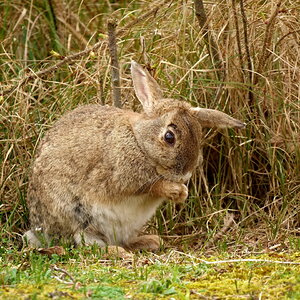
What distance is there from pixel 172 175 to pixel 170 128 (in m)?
0.32

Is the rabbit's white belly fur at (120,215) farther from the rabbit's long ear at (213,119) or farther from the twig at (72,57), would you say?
the twig at (72,57)

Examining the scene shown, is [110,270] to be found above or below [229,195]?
above

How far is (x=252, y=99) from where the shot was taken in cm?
632

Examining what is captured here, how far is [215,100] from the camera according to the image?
6.25 meters

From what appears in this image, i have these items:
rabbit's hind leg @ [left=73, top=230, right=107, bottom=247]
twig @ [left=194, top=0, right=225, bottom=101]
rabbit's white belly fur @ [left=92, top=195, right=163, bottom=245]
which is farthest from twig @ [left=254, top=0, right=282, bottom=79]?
rabbit's hind leg @ [left=73, top=230, right=107, bottom=247]

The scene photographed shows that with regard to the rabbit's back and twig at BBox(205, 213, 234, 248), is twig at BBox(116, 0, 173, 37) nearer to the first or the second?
the rabbit's back

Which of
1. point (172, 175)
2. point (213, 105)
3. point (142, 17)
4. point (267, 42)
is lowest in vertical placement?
point (172, 175)

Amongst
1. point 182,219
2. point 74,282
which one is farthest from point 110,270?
→ point 182,219

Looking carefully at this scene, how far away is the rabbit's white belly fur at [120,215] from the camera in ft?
17.6

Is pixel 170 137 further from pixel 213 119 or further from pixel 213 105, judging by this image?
pixel 213 105

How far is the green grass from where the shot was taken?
11.6 feet

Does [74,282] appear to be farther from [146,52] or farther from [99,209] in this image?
[146,52]

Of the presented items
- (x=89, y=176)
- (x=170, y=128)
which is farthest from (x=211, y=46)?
(x=89, y=176)

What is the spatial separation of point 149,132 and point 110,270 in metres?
1.37
